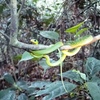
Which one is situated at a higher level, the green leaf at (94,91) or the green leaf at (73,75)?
the green leaf at (94,91)

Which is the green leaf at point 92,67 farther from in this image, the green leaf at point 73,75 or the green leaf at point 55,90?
the green leaf at point 55,90

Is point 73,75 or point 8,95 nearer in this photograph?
point 73,75

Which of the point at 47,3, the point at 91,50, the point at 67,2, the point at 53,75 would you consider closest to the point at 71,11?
the point at 67,2

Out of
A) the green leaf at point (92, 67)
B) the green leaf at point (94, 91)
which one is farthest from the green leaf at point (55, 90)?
the green leaf at point (92, 67)

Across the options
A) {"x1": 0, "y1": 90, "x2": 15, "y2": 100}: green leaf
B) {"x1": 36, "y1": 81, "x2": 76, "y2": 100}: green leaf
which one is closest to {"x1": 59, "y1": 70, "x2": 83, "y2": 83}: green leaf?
{"x1": 36, "y1": 81, "x2": 76, "y2": 100}: green leaf

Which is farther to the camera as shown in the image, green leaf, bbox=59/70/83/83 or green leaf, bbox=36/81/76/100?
green leaf, bbox=59/70/83/83

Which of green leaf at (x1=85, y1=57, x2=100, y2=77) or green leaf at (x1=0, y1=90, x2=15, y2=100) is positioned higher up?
green leaf at (x1=85, y1=57, x2=100, y2=77)

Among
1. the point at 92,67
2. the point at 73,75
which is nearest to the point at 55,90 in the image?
the point at 73,75

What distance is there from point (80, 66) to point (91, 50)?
168 millimetres

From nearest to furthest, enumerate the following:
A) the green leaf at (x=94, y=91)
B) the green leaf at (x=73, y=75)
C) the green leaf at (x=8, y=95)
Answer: the green leaf at (x=94, y=91)
the green leaf at (x=73, y=75)
the green leaf at (x=8, y=95)

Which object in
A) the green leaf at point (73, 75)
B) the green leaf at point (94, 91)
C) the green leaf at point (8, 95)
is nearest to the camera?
the green leaf at point (94, 91)

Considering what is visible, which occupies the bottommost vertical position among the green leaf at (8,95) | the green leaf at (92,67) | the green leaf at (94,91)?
the green leaf at (8,95)

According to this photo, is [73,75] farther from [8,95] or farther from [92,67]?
[8,95]

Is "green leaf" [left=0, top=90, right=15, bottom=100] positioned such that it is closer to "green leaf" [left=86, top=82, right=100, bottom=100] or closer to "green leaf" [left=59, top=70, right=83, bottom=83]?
"green leaf" [left=59, top=70, right=83, bottom=83]
